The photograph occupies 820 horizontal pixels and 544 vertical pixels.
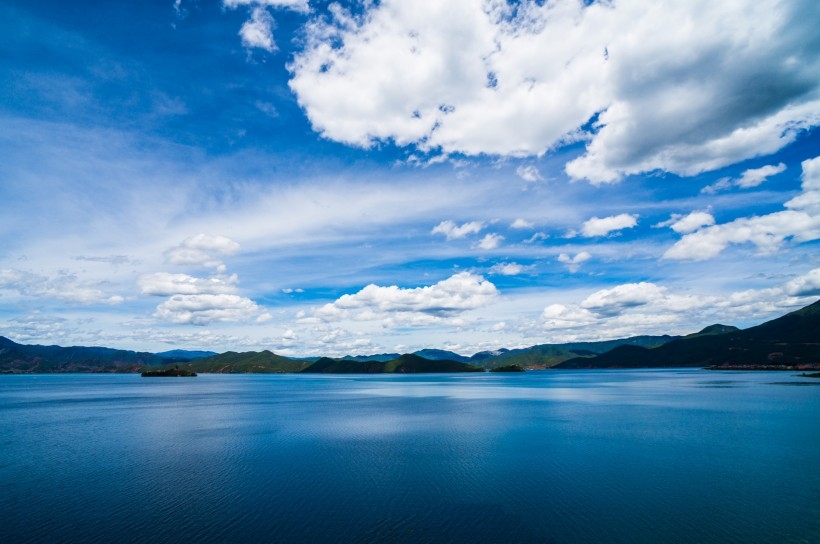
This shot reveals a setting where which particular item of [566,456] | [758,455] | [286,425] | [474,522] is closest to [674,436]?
[758,455]

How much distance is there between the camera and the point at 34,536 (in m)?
27.3

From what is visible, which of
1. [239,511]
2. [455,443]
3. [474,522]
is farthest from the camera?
[455,443]

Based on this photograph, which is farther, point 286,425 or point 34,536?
point 286,425

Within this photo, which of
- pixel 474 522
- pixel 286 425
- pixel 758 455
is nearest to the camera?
pixel 474 522

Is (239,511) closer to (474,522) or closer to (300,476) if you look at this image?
(300,476)

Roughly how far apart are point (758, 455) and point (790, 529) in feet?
84.3

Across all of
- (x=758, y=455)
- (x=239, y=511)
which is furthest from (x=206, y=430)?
(x=758, y=455)

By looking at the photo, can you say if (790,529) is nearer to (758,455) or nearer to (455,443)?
(758,455)

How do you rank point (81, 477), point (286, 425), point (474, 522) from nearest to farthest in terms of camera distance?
point (474, 522), point (81, 477), point (286, 425)

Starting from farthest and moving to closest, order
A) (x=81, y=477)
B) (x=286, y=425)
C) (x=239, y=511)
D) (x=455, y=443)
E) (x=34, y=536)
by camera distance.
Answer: (x=286, y=425)
(x=455, y=443)
(x=81, y=477)
(x=239, y=511)
(x=34, y=536)

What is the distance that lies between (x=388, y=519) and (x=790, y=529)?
1024 inches

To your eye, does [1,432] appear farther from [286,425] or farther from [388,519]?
[388,519]

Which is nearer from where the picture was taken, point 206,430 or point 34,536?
point 34,536

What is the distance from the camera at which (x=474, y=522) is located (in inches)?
1159
